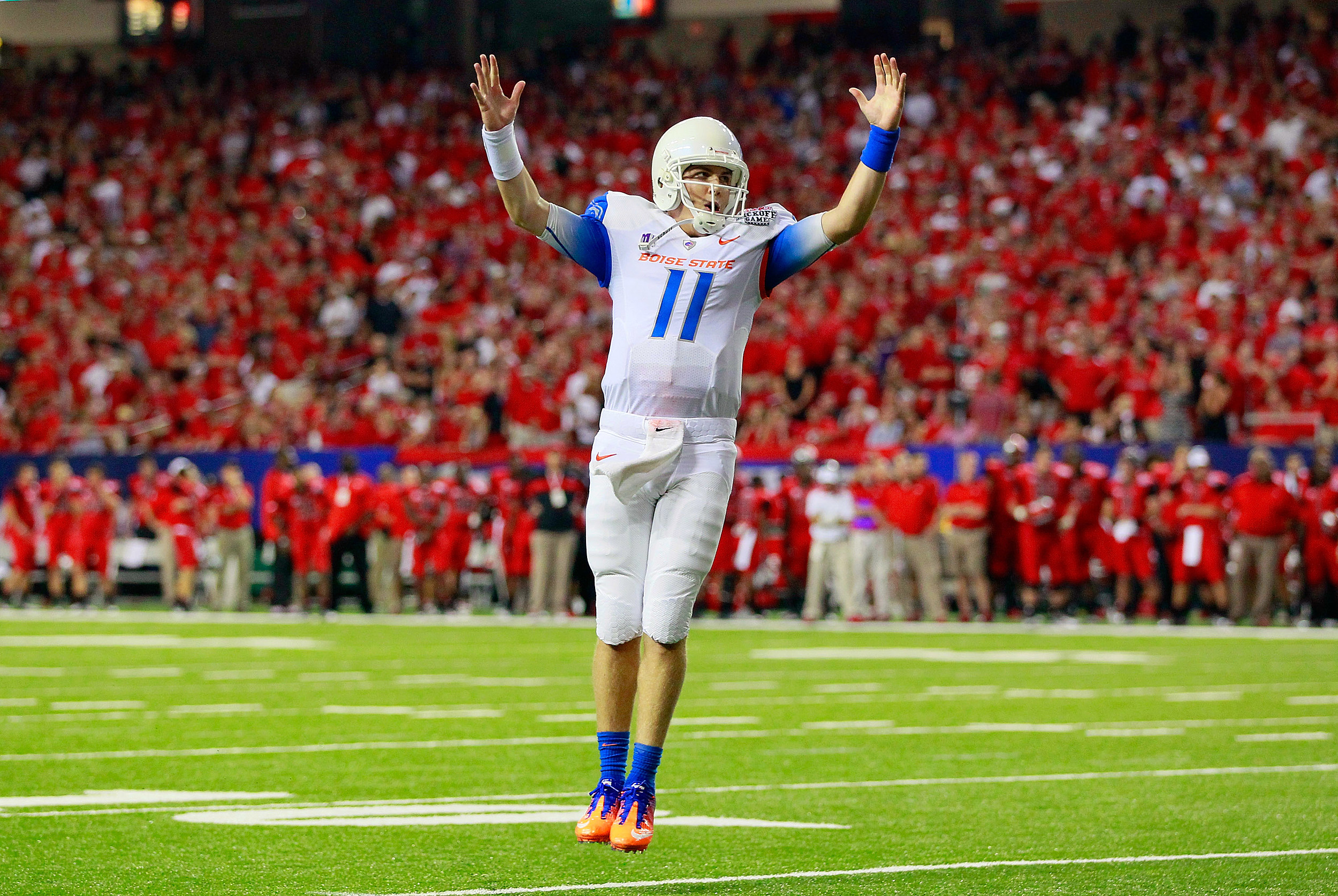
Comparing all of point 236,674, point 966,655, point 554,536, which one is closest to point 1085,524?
point 966,655

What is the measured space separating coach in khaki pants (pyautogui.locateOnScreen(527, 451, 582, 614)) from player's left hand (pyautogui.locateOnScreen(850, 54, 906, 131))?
13990mm

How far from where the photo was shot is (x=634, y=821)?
5.07 m

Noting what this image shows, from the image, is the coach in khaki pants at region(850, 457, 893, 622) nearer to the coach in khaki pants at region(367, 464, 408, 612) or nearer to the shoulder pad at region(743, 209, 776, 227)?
the coach in khaki pants at region(367, 464, 408, 612)

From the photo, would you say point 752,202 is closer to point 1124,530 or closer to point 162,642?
point 1124,530

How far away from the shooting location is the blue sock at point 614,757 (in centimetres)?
526

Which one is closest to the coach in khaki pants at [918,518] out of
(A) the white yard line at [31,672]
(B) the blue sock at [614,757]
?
(A) the white yard line at [31,672]

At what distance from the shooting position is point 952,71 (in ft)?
85.6

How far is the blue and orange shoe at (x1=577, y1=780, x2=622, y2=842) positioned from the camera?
203 inches

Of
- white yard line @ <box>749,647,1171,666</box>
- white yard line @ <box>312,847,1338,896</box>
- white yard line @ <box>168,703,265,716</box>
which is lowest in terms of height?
white yard line @ <box>749,647,1171,666</box>

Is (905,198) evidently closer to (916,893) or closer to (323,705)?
(323,705)

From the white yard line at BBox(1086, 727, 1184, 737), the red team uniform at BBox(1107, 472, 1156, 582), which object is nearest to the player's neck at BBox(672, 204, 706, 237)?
the white yard line at BBox(1086, 727, 1184, 737)

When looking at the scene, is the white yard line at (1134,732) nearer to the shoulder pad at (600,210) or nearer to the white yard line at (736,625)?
the shoulder pad at (600,210)

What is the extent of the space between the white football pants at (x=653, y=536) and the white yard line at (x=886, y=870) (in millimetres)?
651

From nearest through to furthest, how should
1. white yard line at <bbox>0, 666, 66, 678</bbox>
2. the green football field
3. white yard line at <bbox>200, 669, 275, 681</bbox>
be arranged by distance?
1. the green football field
2. white yard line at <bbox>200, 669, 275, 681</bbox>
3. white yard line at <bbox>0, 666, 66, 678</bbox>
